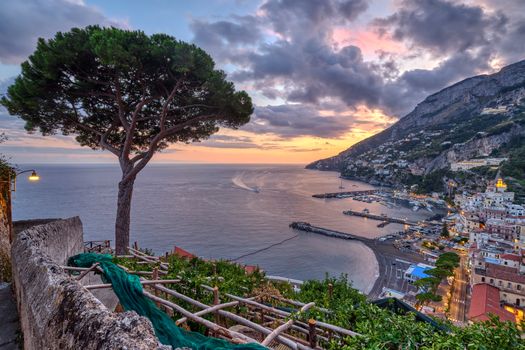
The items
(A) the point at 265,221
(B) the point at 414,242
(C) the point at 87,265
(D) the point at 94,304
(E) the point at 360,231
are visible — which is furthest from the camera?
(A) the point at 265,221

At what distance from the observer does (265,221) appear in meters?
45.5

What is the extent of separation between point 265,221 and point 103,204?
32846 mm

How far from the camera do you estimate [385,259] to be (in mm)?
30531

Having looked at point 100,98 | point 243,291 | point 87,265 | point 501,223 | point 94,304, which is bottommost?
point 501,223

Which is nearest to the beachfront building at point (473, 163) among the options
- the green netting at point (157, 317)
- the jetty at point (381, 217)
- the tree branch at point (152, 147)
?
the jetty at point (381, 217)

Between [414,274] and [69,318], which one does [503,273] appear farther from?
[69,318]

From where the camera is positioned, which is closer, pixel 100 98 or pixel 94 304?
pixel 94 304

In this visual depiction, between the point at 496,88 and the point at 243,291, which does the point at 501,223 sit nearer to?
the point at 243,291

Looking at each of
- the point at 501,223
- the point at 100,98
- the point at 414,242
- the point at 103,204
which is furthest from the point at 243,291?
the point at 103,204

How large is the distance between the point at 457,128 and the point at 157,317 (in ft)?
482

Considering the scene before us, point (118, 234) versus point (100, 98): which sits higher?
point (100, 98)

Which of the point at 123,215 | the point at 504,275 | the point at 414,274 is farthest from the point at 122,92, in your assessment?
the point at 504,275

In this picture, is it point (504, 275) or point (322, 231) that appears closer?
point (504, 275)

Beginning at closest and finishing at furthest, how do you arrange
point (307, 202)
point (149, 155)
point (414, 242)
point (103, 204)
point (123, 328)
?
point (123, 328)
point (149, 155)
point (414, 242)
point (103, 204)
point (307, 202)
